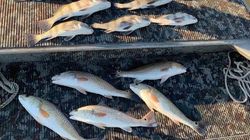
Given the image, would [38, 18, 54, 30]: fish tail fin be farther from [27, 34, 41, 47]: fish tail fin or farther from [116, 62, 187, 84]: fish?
[116, 62, 187, 84]: fish

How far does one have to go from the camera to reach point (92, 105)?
293cm

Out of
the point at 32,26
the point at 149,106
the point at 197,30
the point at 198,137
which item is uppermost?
the point at 32,26

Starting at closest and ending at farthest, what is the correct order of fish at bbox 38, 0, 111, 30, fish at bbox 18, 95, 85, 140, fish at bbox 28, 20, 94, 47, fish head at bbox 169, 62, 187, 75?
fish at bbox 18, 95, 85, 140 < fish at bbox 28, 20, 94, 47 < fish at bbox 38, 0, 111, 30 < fish head at bbox 169, 62, 187, 75

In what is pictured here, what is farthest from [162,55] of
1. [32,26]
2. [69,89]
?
[32,26]

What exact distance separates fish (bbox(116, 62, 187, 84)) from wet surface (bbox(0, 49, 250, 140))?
0.21 ft

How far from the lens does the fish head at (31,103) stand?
111 inches

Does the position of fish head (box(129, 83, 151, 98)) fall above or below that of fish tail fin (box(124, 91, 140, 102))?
above

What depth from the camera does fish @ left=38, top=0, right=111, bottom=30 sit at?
302 cm

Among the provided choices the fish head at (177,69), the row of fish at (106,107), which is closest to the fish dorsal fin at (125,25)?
the row of fish at (106,107)

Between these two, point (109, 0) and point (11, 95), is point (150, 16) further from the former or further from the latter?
point (11, 95)

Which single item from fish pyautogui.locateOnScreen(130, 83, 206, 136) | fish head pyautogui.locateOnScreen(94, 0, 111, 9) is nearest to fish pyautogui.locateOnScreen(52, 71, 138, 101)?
fish pyautogui.locateOnScreen(130, 83, 206, 136)

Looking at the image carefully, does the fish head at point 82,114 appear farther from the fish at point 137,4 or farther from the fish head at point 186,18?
the fish head at point 186,18

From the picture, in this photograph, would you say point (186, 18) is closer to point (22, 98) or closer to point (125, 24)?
point (125, 24)

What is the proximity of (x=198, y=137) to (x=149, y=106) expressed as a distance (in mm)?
405
